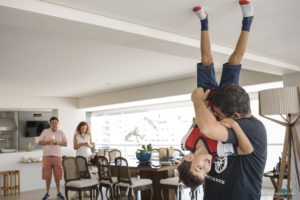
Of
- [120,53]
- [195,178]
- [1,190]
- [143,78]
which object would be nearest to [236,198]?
[195,178]

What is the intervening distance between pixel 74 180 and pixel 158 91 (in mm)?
3078

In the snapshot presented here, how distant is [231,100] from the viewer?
1.43m

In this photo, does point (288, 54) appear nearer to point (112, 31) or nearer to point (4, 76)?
point (112, 31)

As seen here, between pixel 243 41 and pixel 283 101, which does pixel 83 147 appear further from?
pixel 243 41

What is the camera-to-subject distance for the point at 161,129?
991cm

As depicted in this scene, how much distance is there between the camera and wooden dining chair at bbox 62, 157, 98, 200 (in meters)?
5.61

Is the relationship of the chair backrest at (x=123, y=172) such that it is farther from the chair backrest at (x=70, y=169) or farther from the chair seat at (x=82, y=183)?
the chair backrest at (x=70, y=169)

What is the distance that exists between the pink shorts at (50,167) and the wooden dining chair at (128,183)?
178 cm

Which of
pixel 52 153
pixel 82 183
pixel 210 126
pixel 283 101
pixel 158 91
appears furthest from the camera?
pixel 158 91

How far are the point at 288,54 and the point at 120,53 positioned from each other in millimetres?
2447

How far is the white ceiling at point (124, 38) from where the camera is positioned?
2.67 meters

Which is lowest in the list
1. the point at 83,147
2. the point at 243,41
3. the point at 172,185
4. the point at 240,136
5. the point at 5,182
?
the point at 5,182

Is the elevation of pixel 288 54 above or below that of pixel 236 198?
above

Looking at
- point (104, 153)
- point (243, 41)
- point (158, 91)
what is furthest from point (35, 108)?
point (243, 41)
